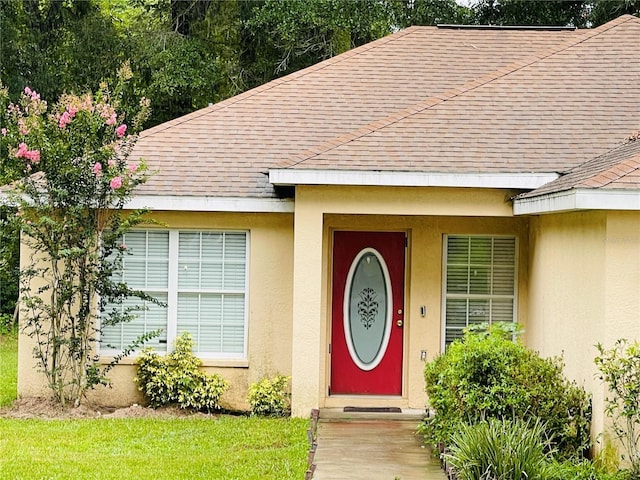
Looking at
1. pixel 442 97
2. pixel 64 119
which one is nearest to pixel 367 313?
pixel 442 97

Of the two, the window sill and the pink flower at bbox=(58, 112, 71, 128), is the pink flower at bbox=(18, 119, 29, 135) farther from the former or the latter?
the window sill

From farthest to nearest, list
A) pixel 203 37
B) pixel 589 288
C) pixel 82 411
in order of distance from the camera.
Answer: pixel 203 37 < pixel 82 411 < pixel 589 288

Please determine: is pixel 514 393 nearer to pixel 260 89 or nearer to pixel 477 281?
pixel 477 281

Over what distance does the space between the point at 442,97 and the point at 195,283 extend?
14.0ft

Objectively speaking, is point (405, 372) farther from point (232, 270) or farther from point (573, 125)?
point (573, 125)

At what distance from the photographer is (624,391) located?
9477mm

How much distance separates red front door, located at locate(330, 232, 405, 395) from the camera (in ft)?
46.0

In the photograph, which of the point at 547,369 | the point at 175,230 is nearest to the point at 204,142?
the point at 175,230

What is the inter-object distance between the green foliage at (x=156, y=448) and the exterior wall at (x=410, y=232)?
121 cm

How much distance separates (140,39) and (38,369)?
1374 cm

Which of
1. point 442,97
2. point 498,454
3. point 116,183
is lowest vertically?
point 498,454

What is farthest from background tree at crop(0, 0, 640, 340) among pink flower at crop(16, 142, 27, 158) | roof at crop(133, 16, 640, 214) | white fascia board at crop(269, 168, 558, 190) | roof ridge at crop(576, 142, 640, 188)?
roof ridge at crop(576, 142, 640, 188)

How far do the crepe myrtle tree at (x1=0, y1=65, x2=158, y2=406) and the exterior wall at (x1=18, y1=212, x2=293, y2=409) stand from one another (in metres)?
0.36

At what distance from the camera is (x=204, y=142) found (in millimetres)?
14719
